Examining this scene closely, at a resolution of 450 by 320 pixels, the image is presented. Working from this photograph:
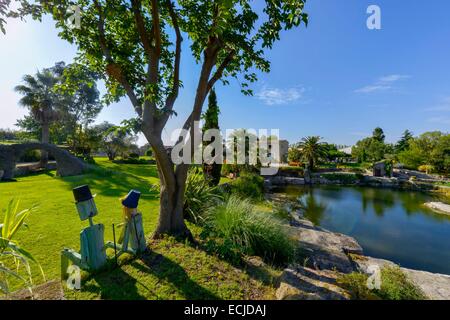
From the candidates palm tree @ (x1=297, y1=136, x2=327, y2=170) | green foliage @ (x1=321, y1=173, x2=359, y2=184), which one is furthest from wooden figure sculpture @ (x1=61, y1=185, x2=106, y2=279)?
palm tree @ (x1=297, y1=136, x2=327, y2=170)

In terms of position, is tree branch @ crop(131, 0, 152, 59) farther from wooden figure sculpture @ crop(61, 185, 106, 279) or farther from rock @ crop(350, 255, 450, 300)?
rock @ crop(350, 255, 450, 300)

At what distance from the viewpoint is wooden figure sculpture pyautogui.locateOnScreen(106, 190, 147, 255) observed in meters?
2.90

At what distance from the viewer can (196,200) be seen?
5098 mm

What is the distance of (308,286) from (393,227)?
8.61 m

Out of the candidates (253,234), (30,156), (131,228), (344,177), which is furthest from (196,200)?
(30,156)

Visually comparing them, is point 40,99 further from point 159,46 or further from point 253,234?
point 253,234

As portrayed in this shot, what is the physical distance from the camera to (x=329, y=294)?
83.8 inches

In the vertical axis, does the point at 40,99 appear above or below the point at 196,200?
above

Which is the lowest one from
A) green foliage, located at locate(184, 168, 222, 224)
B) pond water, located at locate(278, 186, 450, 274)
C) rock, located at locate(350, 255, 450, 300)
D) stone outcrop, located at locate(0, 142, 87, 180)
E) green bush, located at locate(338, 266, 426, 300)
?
pond water, located at locate(278, 186, 450, 274)

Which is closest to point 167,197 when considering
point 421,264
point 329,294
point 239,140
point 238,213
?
point 238,213

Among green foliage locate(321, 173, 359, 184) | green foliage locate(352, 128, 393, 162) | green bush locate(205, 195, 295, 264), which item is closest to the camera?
green bush locate(205, 195, 295, 264)

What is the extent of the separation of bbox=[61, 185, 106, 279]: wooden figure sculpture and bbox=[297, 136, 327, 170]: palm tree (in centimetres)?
2641
